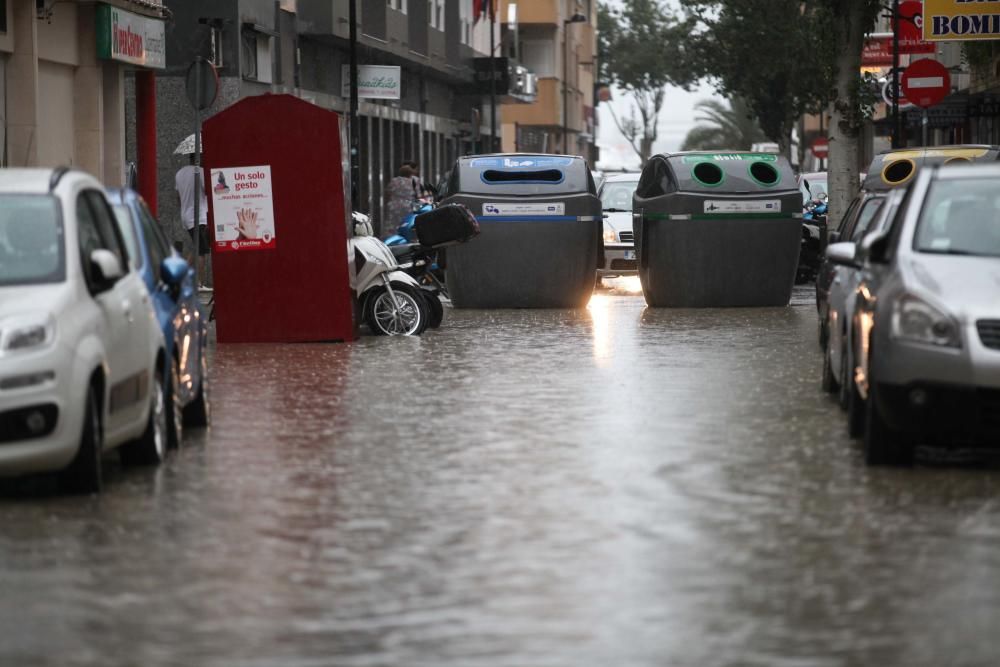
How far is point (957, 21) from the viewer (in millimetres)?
30203

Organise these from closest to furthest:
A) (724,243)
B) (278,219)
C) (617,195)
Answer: (278,219), (724,243), (617,195)

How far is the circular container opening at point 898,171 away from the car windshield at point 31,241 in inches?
632

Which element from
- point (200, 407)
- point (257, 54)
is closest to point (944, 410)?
point (200, 407)

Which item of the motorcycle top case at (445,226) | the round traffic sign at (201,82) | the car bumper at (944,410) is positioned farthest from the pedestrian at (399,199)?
the car bumper at (944,410)

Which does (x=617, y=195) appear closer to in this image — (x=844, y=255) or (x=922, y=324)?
(x=844, y=255)

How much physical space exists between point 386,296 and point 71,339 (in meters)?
12.0

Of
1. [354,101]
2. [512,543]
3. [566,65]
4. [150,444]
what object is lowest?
[512,543]

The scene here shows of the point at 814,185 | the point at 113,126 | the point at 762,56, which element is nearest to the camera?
the point at 113,126

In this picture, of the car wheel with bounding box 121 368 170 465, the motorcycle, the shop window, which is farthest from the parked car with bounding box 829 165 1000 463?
the shop window

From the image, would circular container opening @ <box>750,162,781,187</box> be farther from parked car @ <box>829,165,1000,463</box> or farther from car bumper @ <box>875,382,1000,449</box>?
car bumper @ <box>875,382,1000,449</box>

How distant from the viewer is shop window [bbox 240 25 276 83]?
121ft

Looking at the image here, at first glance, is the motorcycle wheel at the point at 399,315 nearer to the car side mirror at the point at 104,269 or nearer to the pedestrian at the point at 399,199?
the car side mirror at the point at 104,269

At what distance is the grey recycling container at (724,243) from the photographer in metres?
26.7

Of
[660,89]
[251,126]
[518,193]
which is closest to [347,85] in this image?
[518,193]
